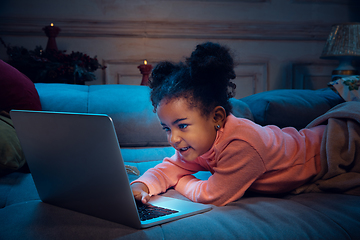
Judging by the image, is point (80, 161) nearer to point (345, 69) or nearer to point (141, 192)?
point (141, 192)

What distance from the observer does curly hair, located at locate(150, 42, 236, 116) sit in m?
0.81

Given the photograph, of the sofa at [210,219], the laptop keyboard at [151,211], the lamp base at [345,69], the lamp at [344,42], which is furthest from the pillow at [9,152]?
the lamp base at [345,69]

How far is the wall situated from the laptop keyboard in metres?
1.46

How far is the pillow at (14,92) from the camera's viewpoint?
3.58 feet

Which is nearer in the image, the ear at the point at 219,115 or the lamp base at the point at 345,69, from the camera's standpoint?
the ear at the point at 219,115

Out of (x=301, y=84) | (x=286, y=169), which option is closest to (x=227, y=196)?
(x=286, y=169)

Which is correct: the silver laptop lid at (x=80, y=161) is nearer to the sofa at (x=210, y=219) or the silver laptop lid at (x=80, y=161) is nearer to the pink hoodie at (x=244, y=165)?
the sofa at (x=210, y=219)

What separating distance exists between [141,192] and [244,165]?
279 millimetres

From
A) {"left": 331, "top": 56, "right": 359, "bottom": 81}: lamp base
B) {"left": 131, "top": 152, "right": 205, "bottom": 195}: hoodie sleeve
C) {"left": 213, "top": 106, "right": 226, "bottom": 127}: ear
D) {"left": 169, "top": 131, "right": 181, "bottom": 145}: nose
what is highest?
{"left": 331, "top": 56, "right": 359, "bottom": 81}: lamp base

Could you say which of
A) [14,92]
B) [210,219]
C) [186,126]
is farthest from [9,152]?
[210,219]

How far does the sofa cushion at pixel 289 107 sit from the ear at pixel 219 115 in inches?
22.2

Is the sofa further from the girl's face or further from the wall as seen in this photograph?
the wall

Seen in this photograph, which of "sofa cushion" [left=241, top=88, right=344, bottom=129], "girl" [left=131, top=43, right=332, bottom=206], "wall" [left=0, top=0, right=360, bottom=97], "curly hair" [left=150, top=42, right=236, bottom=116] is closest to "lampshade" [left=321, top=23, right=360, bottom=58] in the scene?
"wall" [left=0, top=0, right=360, bottom=97]

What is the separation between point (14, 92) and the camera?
1.11m
